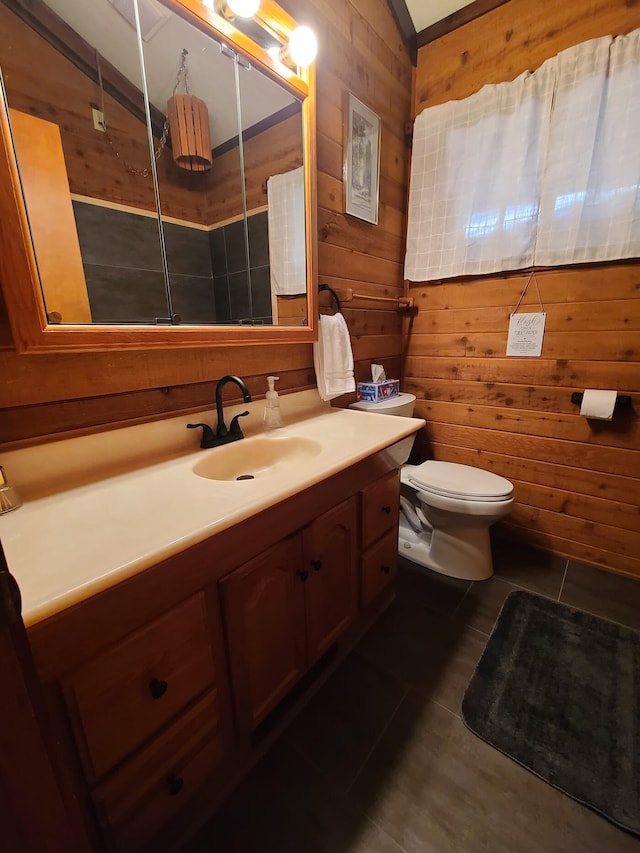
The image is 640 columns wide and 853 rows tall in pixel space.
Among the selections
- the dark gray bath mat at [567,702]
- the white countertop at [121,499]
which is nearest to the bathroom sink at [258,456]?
the white countertop at [121,499]

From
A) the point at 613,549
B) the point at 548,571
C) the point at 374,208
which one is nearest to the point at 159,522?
the point at 374,208

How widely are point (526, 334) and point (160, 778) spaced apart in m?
2.08

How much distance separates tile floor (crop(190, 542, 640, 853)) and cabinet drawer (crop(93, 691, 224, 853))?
9.0 inches

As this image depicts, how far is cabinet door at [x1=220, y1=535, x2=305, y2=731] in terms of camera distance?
813 mm

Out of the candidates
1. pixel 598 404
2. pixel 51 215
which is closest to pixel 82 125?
pixel 51 215

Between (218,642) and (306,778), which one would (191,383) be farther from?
(306,778)

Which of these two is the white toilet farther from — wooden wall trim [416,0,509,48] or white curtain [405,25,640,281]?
wooden wall trim [416,0,509,48]

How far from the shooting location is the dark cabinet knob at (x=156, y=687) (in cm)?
67

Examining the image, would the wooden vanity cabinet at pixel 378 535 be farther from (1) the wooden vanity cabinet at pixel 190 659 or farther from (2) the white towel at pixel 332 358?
(2) the white towel at pixel 332 358

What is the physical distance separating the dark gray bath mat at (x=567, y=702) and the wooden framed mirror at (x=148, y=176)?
4.74 feet

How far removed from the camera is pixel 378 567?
1391mm

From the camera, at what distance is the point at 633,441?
1611 millimetres

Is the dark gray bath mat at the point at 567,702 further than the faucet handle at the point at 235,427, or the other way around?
the faucet handle at the point at 235,427

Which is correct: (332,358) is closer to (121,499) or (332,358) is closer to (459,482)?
(459,482)
